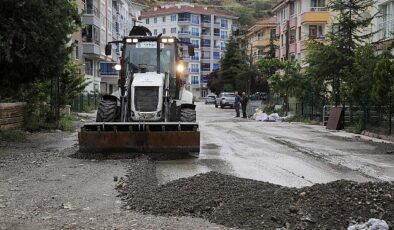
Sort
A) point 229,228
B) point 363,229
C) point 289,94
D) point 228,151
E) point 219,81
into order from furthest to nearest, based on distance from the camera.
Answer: point 219,81 → point 289,94 → point 228,151 → point 229,228 → point 363,229

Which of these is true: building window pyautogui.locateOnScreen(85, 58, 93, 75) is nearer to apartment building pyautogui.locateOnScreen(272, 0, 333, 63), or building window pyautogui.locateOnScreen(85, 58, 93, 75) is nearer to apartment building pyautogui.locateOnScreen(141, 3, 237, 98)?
apartment building pyautogui.locateOnScreen(272, 0, 333, 63)

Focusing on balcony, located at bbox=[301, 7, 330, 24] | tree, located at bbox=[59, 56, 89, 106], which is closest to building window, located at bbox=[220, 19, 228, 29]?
balcony, located at bbox=[301, 7, 330, 24]

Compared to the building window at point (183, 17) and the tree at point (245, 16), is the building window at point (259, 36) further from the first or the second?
the tree at point (245, 16)

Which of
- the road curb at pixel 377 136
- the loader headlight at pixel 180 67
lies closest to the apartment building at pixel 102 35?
the road curb at pixel 377 136

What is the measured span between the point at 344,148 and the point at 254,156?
4307mm

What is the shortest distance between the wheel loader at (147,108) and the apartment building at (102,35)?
23763 mm

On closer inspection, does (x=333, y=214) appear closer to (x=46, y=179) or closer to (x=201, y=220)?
(x=201, y=220)

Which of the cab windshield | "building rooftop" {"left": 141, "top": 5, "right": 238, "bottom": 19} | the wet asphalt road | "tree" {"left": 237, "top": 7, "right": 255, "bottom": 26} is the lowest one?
the wet asphalt road

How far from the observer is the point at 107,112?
15281 millimetres

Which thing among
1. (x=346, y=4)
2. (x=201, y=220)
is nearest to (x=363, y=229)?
(x=201, y=220)

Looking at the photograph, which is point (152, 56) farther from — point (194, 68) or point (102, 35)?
point (194, 68)

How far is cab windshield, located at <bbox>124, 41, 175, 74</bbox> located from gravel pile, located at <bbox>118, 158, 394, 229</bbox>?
721cm

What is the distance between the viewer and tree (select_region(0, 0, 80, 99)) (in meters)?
16.0

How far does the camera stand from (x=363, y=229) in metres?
6.23
